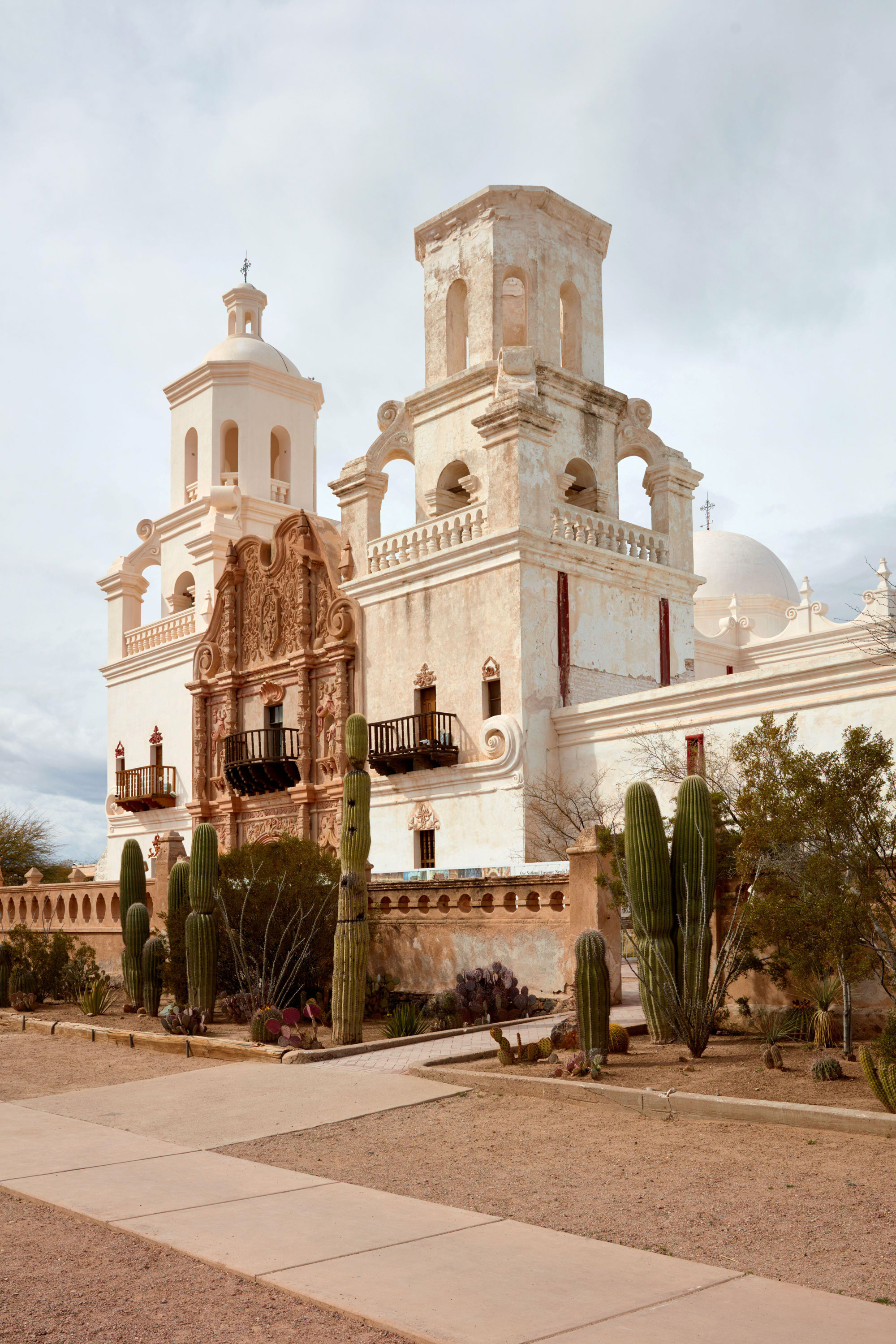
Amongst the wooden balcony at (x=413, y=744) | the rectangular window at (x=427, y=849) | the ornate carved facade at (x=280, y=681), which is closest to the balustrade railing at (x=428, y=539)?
the ornate carved facade at (x=280, y=681)

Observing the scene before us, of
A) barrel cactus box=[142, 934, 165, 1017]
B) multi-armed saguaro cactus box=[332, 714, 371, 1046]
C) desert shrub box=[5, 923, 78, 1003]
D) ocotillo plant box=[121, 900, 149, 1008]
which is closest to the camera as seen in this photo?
multi-armed saguaro cactus box=[332, 714, 371, 1046]

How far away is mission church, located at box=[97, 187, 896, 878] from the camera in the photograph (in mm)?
22234

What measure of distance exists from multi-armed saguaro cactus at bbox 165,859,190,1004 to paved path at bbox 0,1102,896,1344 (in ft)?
30.9

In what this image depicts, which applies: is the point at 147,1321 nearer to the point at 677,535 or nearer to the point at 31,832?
the point at 677,535

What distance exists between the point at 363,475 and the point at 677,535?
23.1 ft

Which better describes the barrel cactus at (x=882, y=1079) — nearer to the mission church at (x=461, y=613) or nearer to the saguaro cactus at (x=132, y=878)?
the mission church at (x=461, y=613)

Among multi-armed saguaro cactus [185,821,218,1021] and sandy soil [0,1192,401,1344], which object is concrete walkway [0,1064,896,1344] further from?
multi-armed saguaro cactus [185,821,218,1021]

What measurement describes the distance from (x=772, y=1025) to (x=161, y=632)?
81.2 feet

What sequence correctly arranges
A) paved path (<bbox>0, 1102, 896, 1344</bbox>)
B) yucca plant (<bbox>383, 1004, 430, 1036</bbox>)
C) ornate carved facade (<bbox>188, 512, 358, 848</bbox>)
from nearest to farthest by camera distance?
paved path (<bbox>0, 1102, 896, 1344</bbox>) < yucca plant (<bbox>383, 1004, 430, 1036</bbox>) < ornate carved facade (<bbox>188, 512, 358, 848</bbox>)

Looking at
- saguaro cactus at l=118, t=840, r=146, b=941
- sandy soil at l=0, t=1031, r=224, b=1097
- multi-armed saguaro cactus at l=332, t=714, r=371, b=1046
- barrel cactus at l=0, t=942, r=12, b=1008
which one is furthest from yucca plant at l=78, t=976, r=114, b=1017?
multi-armed saguaro cactus at l=332, t=714, r=371, b=1046

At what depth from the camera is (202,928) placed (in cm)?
1595

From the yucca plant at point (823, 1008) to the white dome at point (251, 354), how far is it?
2753 centimetres

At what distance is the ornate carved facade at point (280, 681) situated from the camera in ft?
86.1

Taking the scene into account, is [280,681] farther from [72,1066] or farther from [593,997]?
[593,997]
